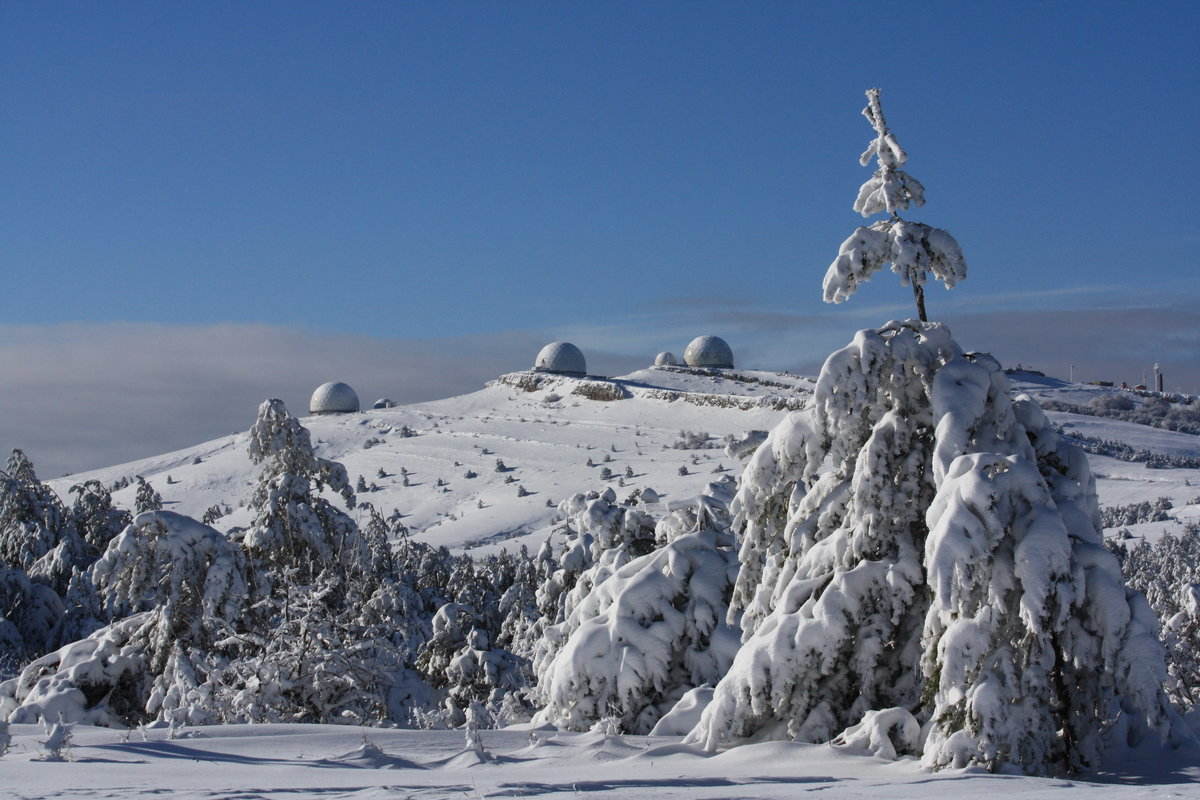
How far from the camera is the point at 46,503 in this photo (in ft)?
114

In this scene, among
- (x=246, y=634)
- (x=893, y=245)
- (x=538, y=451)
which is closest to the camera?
(x=893, y=245)

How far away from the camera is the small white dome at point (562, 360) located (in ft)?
355

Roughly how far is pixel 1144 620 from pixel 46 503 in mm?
34282

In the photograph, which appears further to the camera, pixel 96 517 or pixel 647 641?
pixel 96 517

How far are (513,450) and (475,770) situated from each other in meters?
72.4

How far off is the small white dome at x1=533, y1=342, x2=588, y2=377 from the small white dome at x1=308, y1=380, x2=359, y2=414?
59.6 ft

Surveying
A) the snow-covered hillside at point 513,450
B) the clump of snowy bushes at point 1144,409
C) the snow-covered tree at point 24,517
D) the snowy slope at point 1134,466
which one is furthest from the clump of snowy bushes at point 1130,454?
the snow-covered tree at point 24,517

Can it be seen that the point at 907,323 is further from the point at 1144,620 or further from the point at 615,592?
the point at 615,592

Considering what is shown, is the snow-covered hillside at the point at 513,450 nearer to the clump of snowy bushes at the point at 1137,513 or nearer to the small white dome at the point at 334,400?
the small white dome at the point at 334,400

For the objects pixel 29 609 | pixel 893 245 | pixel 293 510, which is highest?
pixel 893 245

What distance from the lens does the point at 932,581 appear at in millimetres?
8133

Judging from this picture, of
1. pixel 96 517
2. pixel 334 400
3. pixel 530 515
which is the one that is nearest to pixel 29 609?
pixel 96 517

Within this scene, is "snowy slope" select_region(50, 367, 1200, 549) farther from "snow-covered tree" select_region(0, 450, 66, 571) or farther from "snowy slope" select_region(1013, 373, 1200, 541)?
"snow-covered tree" select_region(0, 450, 66, 571)

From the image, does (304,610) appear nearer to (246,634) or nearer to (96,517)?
(246,634)
